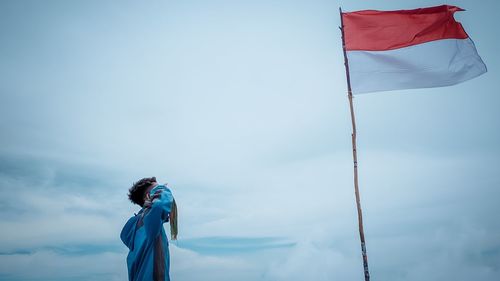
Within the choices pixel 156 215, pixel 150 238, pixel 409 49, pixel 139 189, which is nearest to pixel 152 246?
pixel 150 238

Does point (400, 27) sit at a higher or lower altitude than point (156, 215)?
higher

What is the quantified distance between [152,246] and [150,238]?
132 mm

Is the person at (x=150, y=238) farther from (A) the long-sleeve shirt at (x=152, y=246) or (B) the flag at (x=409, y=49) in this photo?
(B) the flag at (x=409, y=49)

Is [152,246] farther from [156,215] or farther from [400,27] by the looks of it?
[400,27]

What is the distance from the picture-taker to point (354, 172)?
8.67 meters

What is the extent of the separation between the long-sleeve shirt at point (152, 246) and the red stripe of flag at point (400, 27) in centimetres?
876

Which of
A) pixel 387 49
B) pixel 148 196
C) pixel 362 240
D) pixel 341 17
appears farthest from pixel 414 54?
pixel 148 196

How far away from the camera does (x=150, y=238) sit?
4512 millimetres

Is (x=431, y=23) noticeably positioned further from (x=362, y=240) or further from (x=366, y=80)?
(x=362, y=240)

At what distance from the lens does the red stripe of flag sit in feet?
35.7

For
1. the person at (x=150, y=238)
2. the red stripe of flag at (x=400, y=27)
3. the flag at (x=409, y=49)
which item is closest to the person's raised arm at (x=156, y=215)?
the person at (x=150, y=238)

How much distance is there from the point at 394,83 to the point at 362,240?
5.31m

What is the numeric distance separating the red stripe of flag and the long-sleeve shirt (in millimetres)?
8762

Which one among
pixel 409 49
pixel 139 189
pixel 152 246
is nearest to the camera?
pixel 152 246
